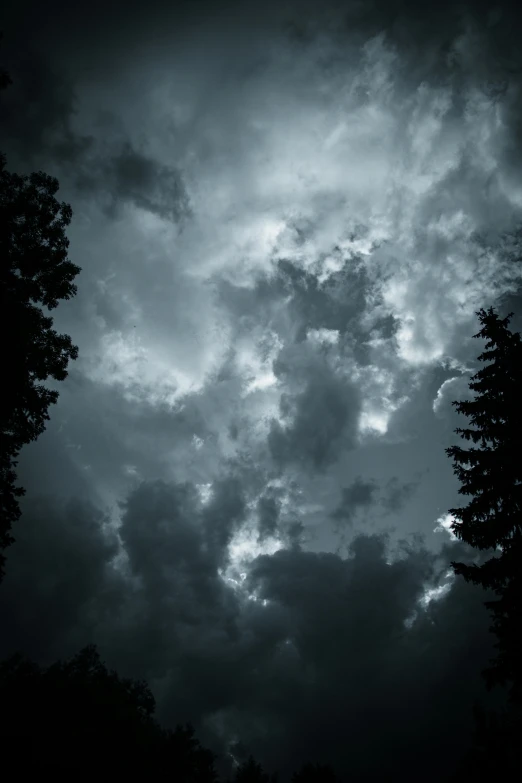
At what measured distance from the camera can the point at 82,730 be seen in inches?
1164

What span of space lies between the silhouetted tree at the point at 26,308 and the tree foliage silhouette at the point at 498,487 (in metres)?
16.2

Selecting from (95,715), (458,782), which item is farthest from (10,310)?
(458,782)

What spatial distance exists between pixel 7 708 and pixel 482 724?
4441 centimetres

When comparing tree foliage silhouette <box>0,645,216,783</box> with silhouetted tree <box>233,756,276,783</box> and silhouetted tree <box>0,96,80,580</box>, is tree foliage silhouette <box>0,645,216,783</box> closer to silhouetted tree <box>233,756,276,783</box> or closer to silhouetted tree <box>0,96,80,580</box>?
silhouetted tree <box>233,756,276,783</box>

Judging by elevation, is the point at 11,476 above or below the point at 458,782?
above

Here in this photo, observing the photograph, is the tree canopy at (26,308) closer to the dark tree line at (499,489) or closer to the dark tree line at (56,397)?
the dark tree line at (56,397)

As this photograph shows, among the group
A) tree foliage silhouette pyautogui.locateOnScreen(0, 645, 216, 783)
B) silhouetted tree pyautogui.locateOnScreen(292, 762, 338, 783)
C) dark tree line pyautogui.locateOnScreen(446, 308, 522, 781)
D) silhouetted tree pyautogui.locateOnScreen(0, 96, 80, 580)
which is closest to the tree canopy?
silhouetted tree pyautogui.locateOnScreen(0, 96, 80, 580)

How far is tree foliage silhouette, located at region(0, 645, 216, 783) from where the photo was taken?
86.4 ft

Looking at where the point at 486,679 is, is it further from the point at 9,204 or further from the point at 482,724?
the point at 482,724

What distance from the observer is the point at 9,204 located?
43.4ft

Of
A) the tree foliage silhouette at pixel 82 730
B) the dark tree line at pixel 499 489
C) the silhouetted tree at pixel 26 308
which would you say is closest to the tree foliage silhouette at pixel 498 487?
the dark tree line at pixel 499 489

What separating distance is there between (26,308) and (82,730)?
3883cm

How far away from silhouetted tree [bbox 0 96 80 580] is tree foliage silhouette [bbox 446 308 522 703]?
53.1ft

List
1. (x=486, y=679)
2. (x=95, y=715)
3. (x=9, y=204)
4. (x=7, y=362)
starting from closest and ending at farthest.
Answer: (x=486, y=679), (x=7, y=362), (x=9, y=204), (x=95, y=715)
